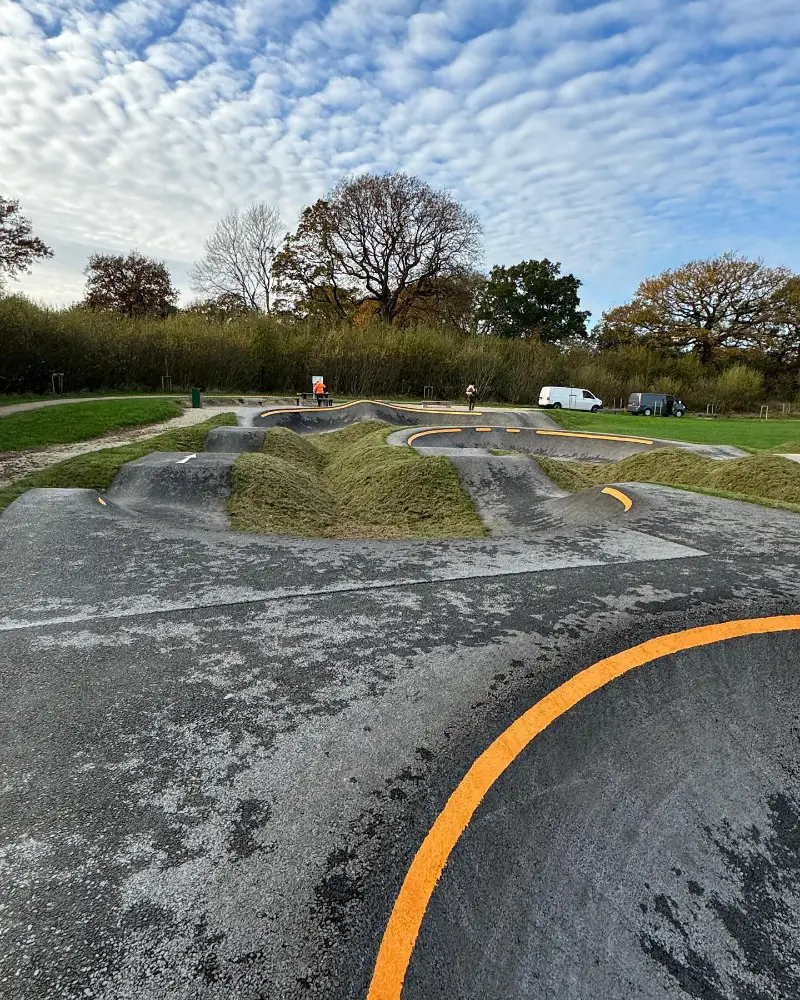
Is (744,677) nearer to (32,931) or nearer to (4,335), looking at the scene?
(32,931)

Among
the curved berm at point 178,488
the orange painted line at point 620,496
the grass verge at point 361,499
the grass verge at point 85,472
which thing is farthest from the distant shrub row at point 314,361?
the orange painted line at point 620,496

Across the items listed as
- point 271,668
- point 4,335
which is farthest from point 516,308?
point 271,668

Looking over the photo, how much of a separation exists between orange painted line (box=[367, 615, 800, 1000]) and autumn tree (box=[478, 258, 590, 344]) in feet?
128

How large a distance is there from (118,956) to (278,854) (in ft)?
1.25

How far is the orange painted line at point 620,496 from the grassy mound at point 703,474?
79cm

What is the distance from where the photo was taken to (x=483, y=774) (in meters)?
1.64

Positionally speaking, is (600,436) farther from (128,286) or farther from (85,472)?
(128,286)

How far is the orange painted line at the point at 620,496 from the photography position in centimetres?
511

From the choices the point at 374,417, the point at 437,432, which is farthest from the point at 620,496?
the point at 374,417

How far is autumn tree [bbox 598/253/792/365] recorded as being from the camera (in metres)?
33.5

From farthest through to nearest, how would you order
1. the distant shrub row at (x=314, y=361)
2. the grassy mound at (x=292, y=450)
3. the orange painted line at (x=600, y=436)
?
the distant shrub row at (x=314, y=361) < the orange painted line at (x=600, y=436) < the grassy mound at (x=292, y=450)

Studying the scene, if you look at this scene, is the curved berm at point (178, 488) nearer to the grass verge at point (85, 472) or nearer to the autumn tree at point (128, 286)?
the grass verge at point (85, 472)

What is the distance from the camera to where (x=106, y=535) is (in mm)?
4043

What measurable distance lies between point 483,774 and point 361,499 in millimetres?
6373
